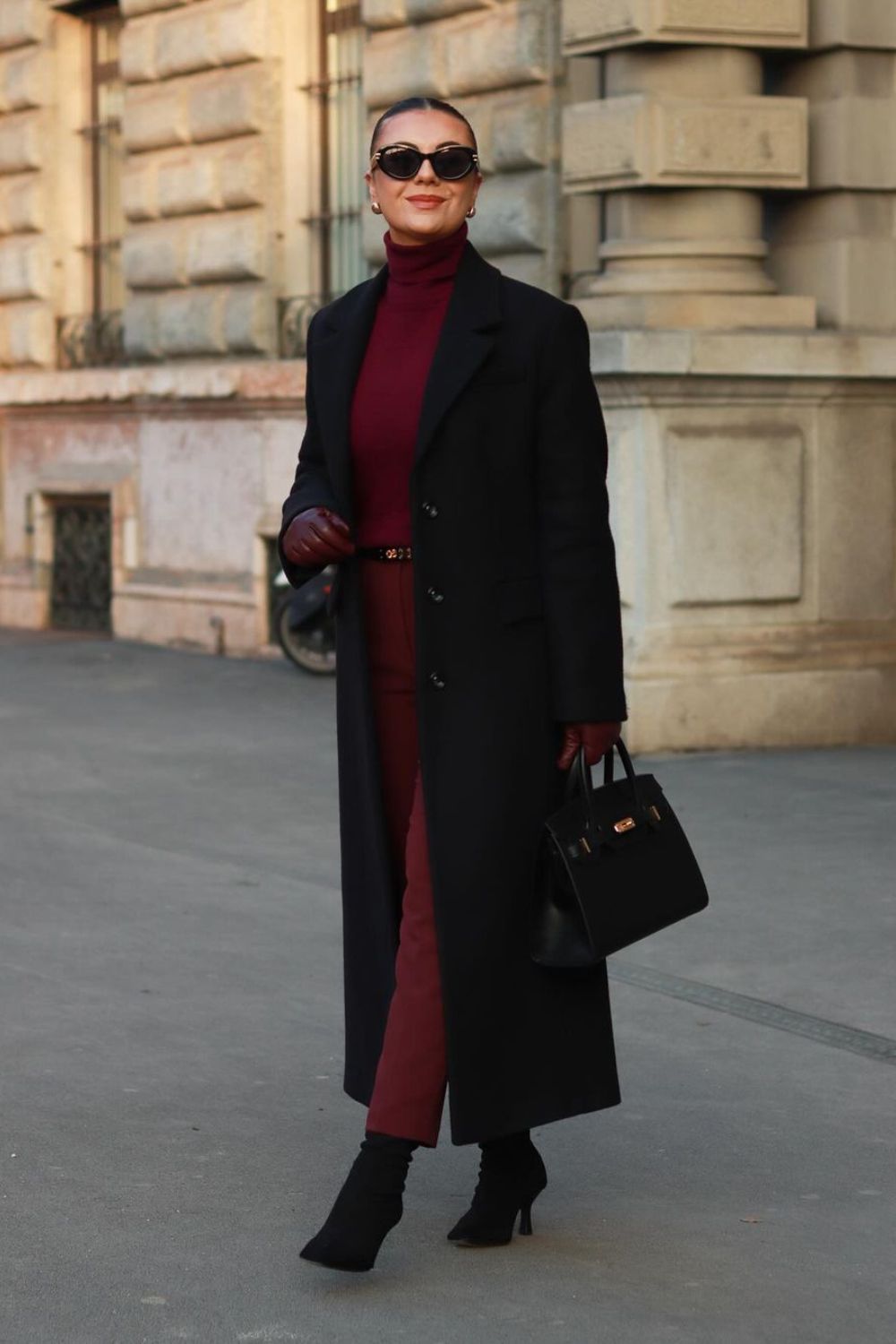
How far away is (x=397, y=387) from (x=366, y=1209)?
1313mm

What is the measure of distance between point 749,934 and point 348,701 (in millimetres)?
2918

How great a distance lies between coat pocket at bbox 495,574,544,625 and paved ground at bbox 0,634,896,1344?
105 centimetres

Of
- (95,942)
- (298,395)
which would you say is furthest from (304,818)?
(298,395)

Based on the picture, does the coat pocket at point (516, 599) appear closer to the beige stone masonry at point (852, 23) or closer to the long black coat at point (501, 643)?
the long black coat at point (501, 643)

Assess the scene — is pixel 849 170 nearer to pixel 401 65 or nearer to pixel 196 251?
pixel 401 65

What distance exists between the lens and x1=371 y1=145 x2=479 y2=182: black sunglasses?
172 inches

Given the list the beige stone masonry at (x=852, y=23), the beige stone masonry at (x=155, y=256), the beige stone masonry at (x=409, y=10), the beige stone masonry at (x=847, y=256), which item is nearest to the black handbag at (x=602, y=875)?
the beige stone masonry at (x=847, y=256)

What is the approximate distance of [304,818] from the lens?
30.8 feet

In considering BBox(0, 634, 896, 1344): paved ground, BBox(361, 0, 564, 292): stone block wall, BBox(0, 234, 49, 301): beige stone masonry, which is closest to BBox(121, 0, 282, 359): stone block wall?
BBox(0, 234, 49, 301): beige stone masonry

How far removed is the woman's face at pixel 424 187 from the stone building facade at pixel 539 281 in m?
6.25

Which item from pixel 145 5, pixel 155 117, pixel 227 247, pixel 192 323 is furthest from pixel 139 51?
pixel 192 323

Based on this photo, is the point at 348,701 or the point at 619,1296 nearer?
the point at 619,1296

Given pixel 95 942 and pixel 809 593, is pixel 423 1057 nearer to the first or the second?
pixel 95 942

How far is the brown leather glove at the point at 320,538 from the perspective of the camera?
4.36 m
